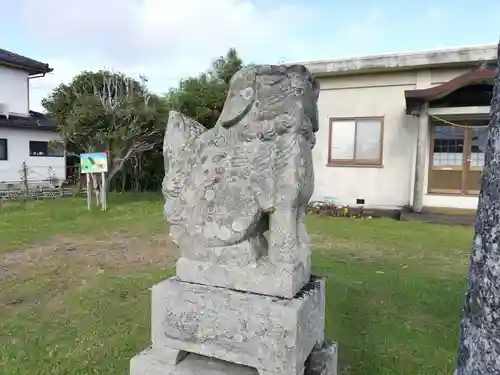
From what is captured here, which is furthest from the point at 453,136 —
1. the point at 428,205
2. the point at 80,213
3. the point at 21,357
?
the point at 21,357

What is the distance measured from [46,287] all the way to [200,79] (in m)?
13.7

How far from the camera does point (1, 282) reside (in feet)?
16.7

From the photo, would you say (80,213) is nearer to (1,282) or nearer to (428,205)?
(1,282)

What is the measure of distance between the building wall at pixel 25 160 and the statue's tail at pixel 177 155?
17258mm

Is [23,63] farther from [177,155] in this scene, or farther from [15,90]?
[177,155]

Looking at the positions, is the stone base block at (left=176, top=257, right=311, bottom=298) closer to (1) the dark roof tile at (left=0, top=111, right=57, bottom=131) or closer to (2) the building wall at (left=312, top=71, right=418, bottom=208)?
(2) the building wall at (left=312, top=71, right=418, bottom=208)

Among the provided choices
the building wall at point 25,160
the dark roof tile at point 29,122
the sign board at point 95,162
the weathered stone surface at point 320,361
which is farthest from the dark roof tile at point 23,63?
the weathered stone surface at point 320,361

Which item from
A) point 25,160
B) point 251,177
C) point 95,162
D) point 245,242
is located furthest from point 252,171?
point 25,160

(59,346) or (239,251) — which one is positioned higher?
(239,251)

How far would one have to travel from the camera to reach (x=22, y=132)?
17359mm

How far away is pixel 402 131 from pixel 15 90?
662 inches

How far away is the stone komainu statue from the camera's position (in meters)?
1.93

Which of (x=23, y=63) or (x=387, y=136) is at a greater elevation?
(x=23, y=63)

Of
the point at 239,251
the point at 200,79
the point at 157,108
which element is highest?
the point at 200,79
